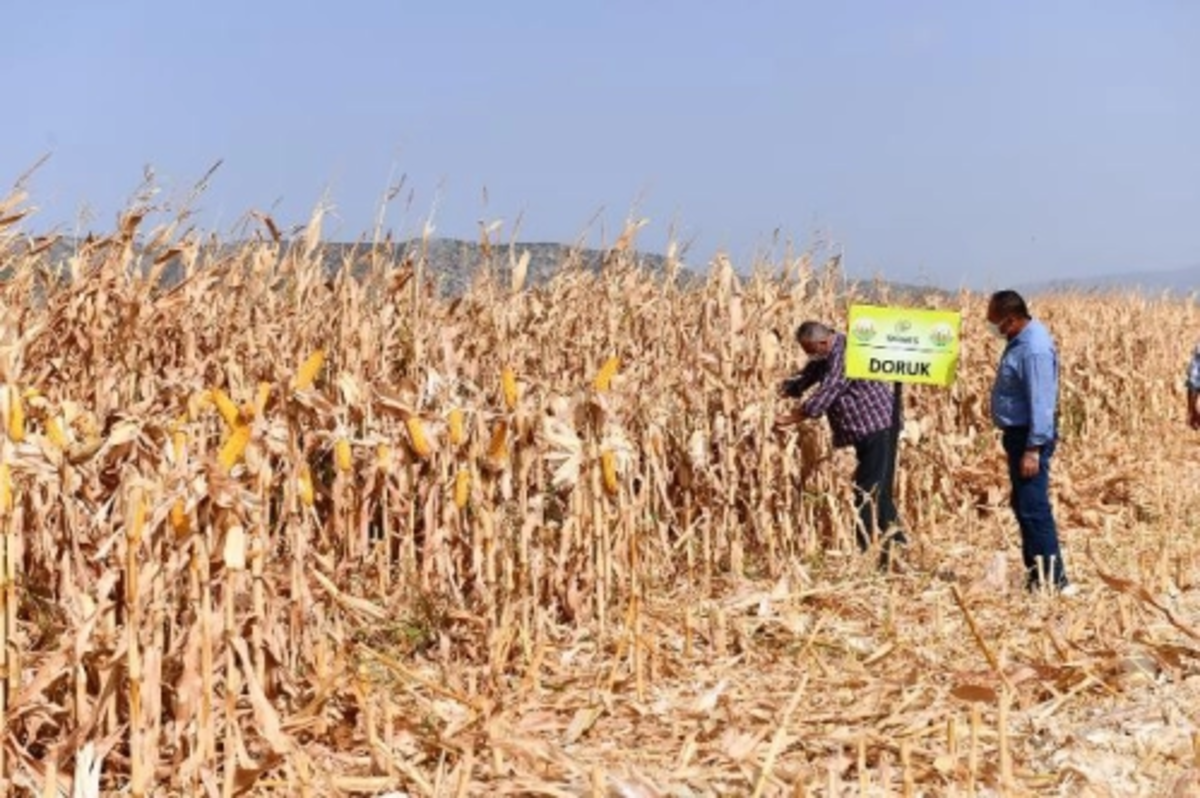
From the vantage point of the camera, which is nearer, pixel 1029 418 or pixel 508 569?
pixel 508 569

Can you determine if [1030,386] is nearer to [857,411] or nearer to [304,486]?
[857,411]

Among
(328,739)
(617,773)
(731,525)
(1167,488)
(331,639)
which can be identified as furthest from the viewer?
(1167,488)

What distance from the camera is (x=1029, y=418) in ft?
23.3

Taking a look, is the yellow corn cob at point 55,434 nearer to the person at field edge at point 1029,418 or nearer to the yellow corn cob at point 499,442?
the yellow corn cob at point 499,442

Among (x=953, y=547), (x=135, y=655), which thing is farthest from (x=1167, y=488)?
(x=135, y=655)

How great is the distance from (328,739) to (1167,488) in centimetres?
756

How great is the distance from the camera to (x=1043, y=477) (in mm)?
7312

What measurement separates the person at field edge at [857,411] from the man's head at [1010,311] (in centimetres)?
87

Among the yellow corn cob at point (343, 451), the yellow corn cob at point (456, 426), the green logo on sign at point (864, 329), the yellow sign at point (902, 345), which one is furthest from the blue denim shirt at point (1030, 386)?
the yellow corn cob at point (343, 451)

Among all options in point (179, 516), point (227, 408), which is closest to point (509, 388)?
point (227, 408)

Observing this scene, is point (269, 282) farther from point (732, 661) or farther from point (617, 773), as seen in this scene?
point (617, 773)

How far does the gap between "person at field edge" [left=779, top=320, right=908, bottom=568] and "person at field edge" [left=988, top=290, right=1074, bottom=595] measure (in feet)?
2.60

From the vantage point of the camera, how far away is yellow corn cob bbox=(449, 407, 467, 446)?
5684 millimetres

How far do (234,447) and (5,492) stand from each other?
60cm
